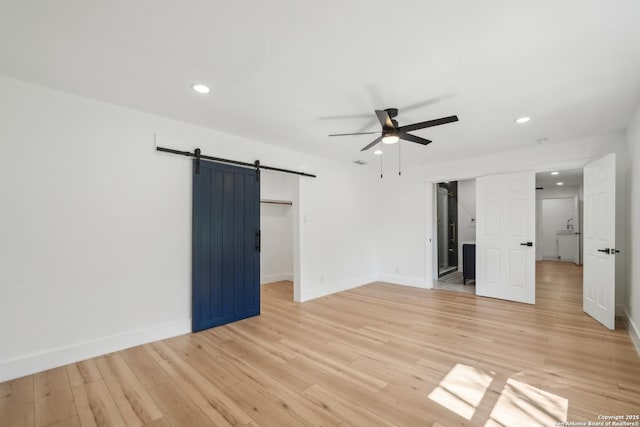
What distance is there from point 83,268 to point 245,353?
187 centimetres

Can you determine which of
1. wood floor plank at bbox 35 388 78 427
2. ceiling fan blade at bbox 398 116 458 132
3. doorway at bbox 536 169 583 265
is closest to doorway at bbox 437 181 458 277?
doorway at bbox 536 169 583 265

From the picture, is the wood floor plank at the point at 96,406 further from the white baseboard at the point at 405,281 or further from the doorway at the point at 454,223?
the doorway at the point at 454,223

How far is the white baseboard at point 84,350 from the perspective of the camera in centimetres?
249

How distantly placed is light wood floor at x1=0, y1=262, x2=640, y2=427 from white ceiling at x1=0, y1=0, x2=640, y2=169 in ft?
8.68

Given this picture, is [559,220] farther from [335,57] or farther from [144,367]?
[144,367]

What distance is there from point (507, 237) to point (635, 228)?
176cm

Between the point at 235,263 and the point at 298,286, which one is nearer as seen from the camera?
the point at 235,263

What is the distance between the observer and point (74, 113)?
2.86 meters

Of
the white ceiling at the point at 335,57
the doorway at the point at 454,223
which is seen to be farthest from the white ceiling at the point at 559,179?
→ the white ceiling at the point at 335,57

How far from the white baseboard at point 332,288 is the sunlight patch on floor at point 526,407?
3234mm

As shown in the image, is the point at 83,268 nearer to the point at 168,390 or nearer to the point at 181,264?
the point at 181,264

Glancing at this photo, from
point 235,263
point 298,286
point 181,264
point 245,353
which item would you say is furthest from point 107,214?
point 298,286

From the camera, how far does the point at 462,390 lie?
2297 mm

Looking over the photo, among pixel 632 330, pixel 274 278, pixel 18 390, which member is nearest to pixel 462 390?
pixel 632 330
